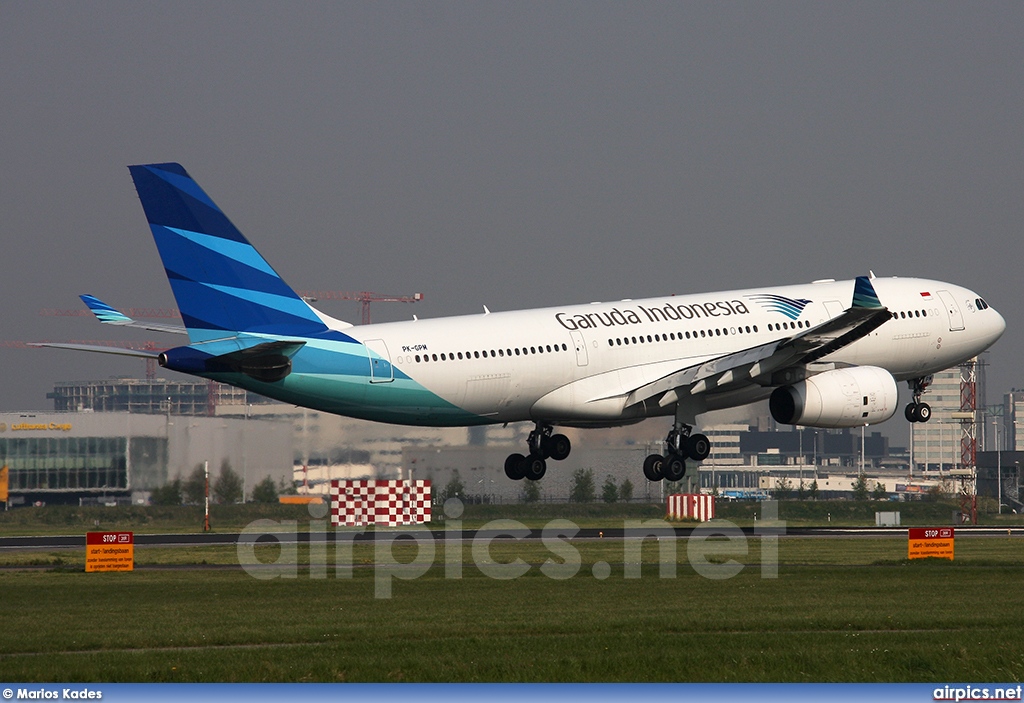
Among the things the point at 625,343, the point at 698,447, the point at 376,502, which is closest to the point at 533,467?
the point at 698,447

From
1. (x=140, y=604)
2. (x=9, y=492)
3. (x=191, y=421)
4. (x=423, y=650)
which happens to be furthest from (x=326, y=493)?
(x=423, y=650)

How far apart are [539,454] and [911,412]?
1497 centimetres

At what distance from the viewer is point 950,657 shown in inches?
963

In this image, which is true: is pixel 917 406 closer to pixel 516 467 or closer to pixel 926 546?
pixel 926 546

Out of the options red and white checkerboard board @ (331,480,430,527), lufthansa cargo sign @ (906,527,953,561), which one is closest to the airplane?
lufthansa cargo sign @ (906,527,953,561)

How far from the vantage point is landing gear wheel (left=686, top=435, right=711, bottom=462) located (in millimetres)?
50625

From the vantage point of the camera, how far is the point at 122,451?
266ft

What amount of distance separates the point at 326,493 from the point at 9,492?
2622 cm

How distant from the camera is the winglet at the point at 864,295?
45.6 m

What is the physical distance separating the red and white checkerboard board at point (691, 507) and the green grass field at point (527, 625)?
92.2 ft

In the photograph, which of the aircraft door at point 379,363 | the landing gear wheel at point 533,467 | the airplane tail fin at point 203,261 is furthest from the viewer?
the landing gear wheel at point 533,467

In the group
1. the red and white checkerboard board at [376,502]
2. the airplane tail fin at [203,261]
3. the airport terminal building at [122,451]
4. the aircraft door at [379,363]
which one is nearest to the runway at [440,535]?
the red and white checkerboard board at [376,502]

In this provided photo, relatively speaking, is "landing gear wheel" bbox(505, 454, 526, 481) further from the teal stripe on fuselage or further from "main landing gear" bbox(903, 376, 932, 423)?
"main landing gear" bbox(903, 376, 932, 423)

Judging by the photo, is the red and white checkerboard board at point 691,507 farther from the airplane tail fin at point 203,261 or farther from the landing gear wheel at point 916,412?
the airplane tail fin at point 203,261
